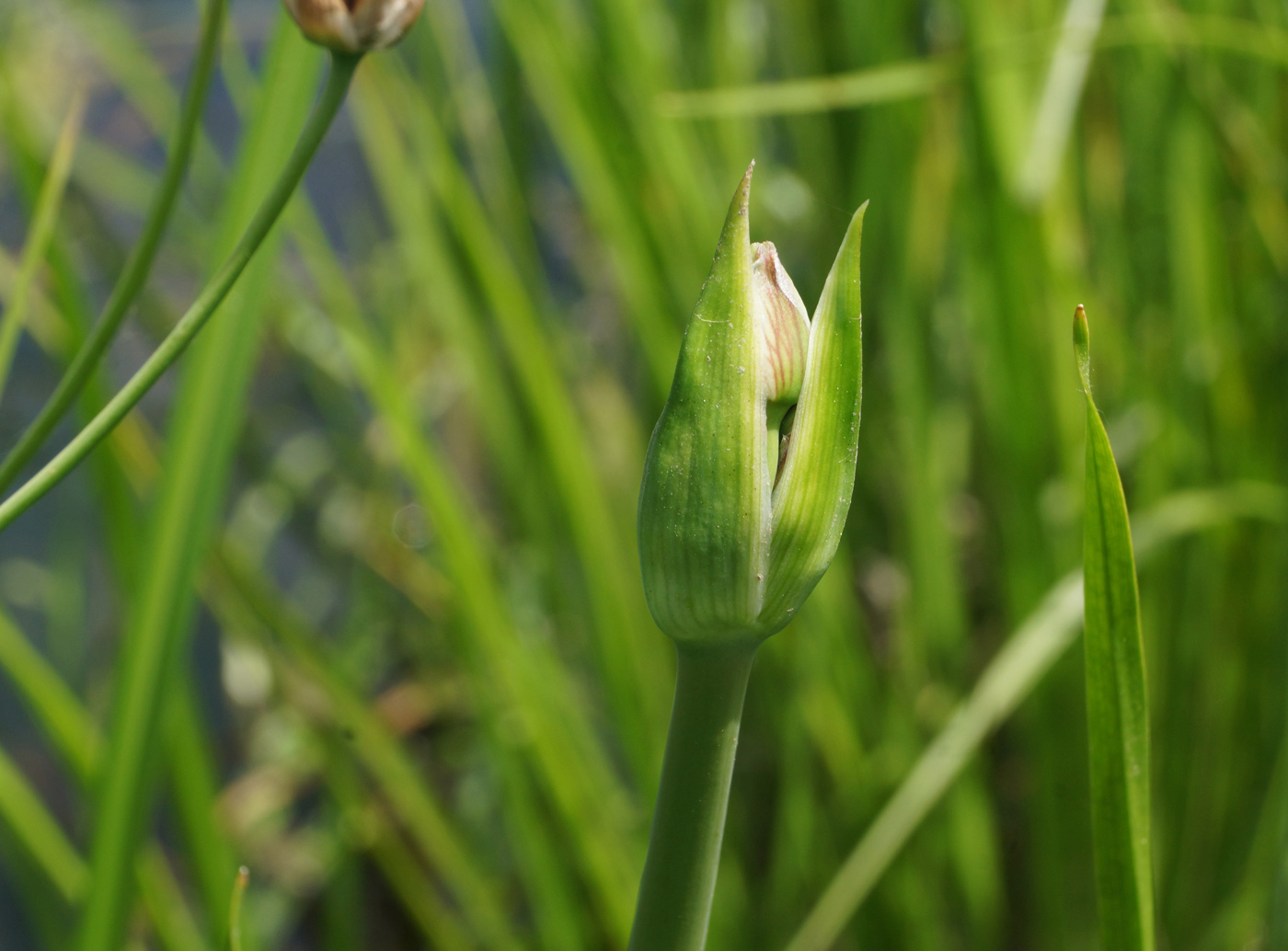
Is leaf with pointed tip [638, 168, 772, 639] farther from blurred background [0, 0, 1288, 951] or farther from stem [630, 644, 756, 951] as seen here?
blurred background [0, 0, 1288, 951]

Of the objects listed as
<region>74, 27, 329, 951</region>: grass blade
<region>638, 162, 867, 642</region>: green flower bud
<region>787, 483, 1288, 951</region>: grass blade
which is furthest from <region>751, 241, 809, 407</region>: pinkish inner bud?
<region>787, 483, 1288, 951</region>: grass blade

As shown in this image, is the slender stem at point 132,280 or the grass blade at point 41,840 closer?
the slender stem at point 132,280

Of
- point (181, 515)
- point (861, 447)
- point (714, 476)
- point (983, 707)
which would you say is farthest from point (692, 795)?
point (861, 447)

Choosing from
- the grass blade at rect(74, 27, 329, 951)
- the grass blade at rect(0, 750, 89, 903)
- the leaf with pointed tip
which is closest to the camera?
the leaf with pointed tip

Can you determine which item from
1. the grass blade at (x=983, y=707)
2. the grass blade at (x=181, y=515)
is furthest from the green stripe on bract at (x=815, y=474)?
the grass blade at (x=983, y=707)

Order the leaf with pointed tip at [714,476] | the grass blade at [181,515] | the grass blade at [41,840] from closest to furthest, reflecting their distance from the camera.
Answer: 1. the leaf with pointed tip at [714,476]
2. the grass blade at [181,515]
3. the grass blade at [41,840]

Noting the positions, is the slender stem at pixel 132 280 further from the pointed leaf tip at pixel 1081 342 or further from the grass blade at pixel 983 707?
the grass blade at pixel 983 707

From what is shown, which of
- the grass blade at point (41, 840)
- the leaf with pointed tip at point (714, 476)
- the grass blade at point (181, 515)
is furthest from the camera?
the grass blade at point (41, 840)
